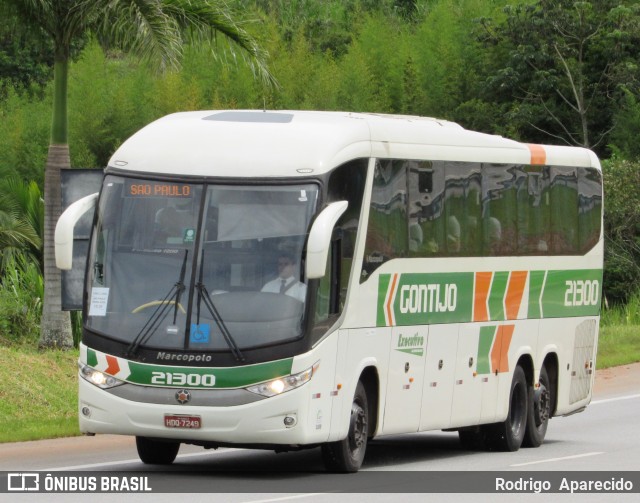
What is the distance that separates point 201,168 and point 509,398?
18.4 ft

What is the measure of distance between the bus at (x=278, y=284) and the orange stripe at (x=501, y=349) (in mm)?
662

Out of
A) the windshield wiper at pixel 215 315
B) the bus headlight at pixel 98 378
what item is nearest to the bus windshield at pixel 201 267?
the windshield wiper at pixel 215 315

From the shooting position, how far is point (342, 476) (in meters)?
13.4

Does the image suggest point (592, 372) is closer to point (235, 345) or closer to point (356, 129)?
point (356, 129)

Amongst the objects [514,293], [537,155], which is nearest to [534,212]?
[537,155]

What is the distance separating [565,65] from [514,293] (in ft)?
109

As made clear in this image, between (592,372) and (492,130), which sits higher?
(492,130)

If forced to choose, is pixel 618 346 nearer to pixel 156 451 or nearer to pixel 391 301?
pixel 391 301

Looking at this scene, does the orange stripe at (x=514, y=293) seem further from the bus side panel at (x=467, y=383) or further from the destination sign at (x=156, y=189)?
the destination sign at (x=156, y=189)

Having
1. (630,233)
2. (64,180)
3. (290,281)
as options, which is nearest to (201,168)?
(290,281)

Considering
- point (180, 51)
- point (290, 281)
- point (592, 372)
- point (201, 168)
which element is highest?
point (180, 51)

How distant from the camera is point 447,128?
16109 mm

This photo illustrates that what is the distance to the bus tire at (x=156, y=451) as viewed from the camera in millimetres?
14055

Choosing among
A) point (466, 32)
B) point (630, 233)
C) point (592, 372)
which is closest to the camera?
point (592, 372)
